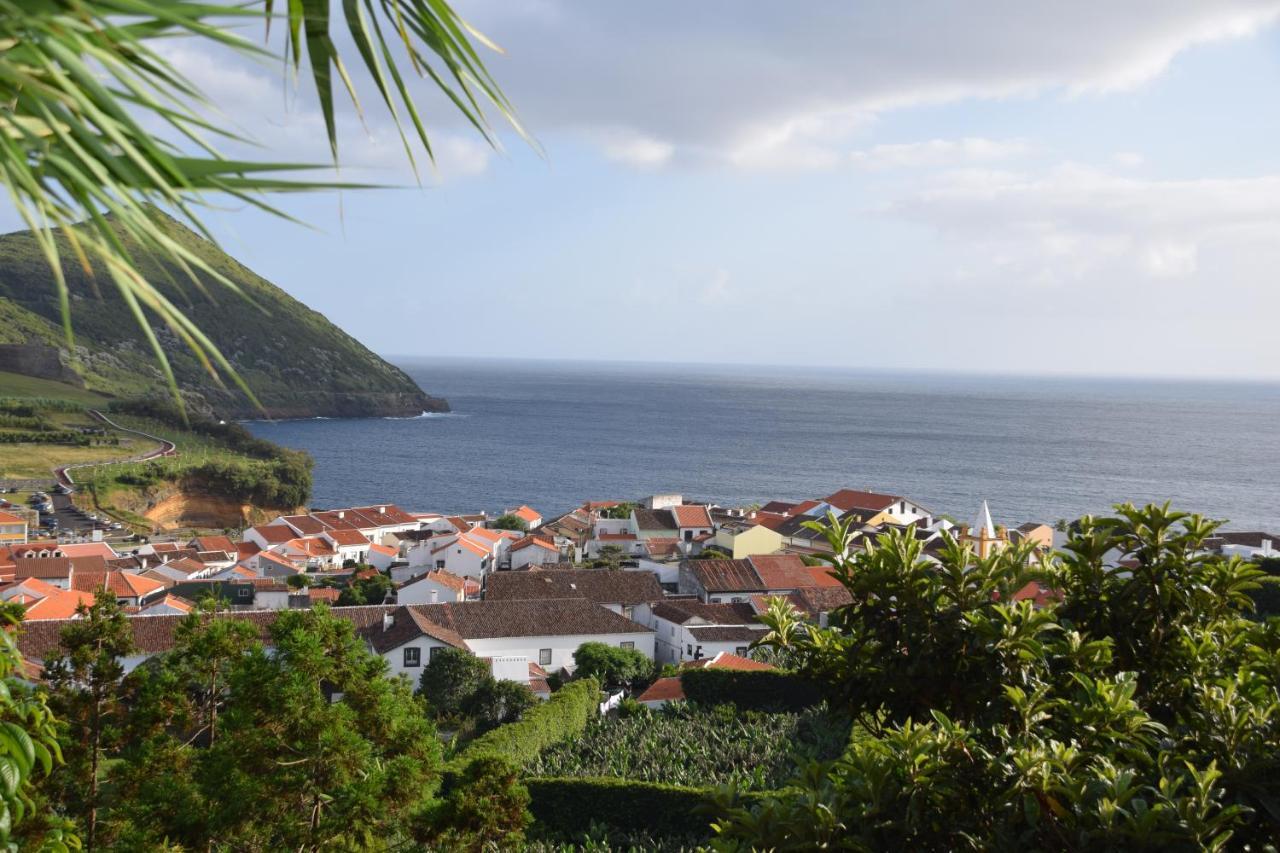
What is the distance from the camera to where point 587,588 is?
4359 cm

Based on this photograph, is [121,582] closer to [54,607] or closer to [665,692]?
[54,607]

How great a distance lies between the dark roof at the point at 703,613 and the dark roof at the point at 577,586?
6.67 ft

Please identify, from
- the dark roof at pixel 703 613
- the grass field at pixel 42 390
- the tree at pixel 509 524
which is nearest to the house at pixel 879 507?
the tree at pixel 509 524

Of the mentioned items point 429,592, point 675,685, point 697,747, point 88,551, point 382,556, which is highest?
point 697,747

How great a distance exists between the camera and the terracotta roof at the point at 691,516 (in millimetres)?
65963

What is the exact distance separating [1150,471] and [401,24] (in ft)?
412

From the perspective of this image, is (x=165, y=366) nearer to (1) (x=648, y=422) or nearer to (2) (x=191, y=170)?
(2) (x=191, y=170)

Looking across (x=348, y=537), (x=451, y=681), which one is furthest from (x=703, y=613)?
(x=348, y=537)

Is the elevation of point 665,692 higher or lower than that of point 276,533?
higher

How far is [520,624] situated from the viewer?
36500 millimetres

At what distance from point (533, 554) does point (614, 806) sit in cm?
3591

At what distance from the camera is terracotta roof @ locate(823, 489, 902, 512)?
66.7m

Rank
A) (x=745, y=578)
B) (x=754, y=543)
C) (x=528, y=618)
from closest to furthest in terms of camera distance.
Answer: (x=528, y=618) → (x=745, y=578) → (x=754, y=543)

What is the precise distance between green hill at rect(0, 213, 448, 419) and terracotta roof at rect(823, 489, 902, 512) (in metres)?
84.3
